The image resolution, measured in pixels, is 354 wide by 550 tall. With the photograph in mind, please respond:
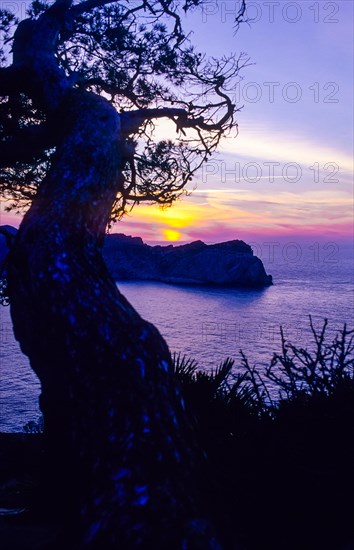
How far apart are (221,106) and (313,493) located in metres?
5.26

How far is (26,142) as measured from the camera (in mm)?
→ 4512

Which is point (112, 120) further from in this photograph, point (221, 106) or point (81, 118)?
point (221, 106)

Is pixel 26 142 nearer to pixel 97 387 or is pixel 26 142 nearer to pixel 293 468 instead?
pixel 97 387

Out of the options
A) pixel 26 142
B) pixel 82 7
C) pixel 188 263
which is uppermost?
pixel 188 263

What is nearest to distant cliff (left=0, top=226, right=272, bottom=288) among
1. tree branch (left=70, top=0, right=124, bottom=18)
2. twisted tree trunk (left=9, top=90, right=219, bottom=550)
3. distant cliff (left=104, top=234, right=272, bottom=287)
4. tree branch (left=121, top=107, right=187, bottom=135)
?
distant cliff (left=104, top=234, right=272, bottom=287)

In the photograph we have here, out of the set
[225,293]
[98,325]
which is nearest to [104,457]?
[98,325]

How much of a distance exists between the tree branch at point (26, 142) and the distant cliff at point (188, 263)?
A: 111270 mm

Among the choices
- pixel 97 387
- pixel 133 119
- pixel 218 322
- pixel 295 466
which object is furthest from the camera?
pixel 218 322

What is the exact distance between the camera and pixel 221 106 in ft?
21.9

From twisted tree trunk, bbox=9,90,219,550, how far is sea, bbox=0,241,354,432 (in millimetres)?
25258

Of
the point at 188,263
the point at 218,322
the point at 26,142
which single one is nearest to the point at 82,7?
the point at 26,142

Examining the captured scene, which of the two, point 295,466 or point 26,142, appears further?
point 26,142

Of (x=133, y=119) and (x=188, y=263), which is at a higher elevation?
(x=188, y=263)

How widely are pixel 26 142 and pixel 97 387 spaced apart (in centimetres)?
296
